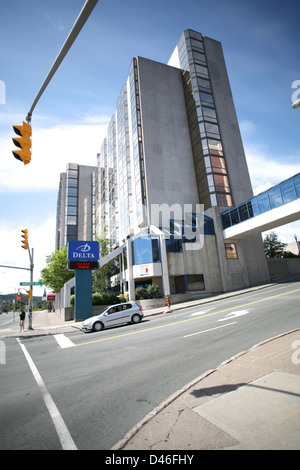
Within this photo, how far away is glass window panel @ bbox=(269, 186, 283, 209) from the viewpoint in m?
25.6

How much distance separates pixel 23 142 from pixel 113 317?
42.8 feet

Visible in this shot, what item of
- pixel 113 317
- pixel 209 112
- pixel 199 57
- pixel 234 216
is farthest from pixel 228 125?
pixel 113 317

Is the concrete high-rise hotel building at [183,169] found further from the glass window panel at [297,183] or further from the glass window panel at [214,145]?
the glass window panel at [297,183]

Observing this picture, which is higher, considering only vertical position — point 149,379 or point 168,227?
point 168,227

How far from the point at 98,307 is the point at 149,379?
20.4 m

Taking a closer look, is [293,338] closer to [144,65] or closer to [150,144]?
[150,144]

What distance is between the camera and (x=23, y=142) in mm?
5141

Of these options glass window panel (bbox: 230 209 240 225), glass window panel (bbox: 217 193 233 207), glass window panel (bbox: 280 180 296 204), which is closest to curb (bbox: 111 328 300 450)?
glass window panel (bbox: 280 180 296 204)

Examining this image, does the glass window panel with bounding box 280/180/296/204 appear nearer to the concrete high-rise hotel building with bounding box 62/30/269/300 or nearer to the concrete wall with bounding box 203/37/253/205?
the concrete high-rise hotel building with bounding box 62/30/269/300

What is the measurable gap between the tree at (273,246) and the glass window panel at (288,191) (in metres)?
27.7

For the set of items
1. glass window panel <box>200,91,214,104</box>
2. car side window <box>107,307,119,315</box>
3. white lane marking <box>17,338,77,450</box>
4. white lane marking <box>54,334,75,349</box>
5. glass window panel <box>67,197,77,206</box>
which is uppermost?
glass window panel <box>200,91,214,104</box>

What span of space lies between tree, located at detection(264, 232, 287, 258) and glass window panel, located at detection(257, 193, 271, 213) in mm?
25473

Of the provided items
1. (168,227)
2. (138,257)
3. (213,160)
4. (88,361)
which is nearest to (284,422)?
(88,361)
